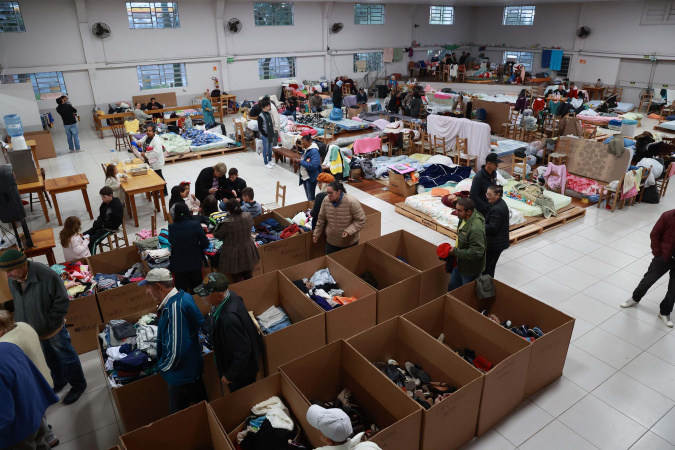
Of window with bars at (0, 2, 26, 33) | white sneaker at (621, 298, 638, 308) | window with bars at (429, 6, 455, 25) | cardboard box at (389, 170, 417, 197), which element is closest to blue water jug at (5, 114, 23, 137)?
window with bars at (0, 2, 26, 33)

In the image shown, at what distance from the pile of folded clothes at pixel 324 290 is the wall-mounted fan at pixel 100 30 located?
1387 centimetres

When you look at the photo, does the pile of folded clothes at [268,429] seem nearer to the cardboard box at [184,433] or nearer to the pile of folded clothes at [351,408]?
the cardboard box at [184,433]

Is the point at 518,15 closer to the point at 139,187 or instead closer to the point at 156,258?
the point at 139,187

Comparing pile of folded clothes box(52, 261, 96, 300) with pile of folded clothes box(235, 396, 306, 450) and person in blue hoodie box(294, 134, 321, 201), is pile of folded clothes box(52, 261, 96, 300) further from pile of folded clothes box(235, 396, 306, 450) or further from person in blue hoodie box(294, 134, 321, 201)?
person in blue hoodie box(294, 134, 321, 201)

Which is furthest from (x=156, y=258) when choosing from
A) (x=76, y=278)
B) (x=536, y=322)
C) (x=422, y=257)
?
(x=536, y=322)

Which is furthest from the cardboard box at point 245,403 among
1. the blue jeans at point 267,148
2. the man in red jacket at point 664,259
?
the blue jeans at point 267,148

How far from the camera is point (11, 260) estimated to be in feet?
11.1

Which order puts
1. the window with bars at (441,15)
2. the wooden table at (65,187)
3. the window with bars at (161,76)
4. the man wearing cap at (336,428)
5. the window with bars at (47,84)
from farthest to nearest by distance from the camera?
1. the window with bars at (441,15)
2. the window with bars at (161,76)
3. the window with bars at (47,84)
4. the wooden table at (65,187)
5. the man wearing cap at (336,428)

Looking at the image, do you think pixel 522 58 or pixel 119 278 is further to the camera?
pixel 522 58

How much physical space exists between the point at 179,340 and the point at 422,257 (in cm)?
331

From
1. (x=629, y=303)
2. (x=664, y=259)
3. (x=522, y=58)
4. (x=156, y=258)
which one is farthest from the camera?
(x=522, y=58)

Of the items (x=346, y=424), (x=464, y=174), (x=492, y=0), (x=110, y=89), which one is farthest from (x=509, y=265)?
(x=492, y=0)

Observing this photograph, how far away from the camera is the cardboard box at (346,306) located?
170 inches

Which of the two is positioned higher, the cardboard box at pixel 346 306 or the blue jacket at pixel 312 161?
the blue jacket at pixel 312 161
